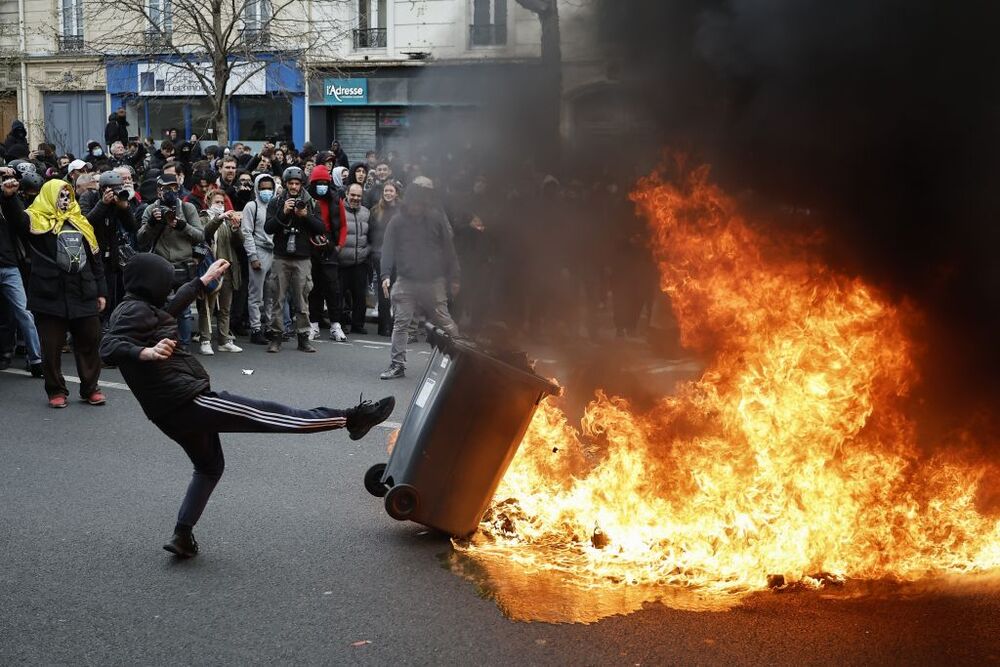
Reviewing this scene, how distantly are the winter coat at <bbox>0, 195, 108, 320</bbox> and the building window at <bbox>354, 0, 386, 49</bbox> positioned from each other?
322 cm

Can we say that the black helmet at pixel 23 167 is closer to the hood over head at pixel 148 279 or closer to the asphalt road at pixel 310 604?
the asphalt road at pixel 310 604

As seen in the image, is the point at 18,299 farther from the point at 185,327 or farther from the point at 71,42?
the point at 71,42

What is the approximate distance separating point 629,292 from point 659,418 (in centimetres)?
361

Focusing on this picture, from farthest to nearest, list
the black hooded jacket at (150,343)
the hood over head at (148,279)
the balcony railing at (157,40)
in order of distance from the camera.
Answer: the balcony railing at (157,40), the hood over head at (148,279), the black hooded jacket at (150,343)

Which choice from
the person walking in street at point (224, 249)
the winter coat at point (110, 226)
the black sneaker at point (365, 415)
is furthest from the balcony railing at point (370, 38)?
the black sneaker at point (365, 415)

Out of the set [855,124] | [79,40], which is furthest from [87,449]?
[79,40]

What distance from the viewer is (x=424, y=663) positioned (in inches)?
147

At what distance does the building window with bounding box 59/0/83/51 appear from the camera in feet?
88.3

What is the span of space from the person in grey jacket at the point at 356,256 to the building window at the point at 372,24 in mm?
1597

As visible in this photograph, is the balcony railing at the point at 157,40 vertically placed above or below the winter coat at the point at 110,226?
above

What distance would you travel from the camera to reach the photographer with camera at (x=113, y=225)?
9.08 m

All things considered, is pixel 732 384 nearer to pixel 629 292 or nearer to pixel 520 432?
pixel 520 432

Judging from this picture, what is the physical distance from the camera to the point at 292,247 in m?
10.5

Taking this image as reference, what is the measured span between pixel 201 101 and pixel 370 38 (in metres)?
15.5
